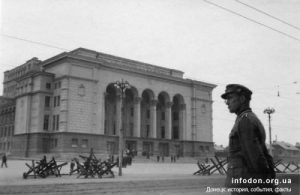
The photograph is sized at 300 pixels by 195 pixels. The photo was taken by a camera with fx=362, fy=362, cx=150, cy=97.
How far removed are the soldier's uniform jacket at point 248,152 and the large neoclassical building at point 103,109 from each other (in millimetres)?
54723

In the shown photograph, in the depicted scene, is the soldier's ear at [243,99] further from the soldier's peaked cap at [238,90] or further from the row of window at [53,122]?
the row of window at [53,122]

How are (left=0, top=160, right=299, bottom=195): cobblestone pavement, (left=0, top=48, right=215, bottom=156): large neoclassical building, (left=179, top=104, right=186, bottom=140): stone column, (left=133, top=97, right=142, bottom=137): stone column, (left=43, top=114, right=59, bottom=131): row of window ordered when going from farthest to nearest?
(left=179, top=104, right=186, bottom=140): stone column, (left=133, top=97, right=142, bottom=137): stone column, (left=43, top=114, right=59, bottom=131): row of window, (left=0, top=48, right=215, bottom=156): large neoclassical building, (left=0, top=160, right=299, bottom=195): cobblestone pavement

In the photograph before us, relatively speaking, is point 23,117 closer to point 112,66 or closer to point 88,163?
point 112,66

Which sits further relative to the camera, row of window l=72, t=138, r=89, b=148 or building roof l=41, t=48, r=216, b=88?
building roof l=41, t=48, r=216, b=88

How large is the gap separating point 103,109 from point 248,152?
59.6 meters

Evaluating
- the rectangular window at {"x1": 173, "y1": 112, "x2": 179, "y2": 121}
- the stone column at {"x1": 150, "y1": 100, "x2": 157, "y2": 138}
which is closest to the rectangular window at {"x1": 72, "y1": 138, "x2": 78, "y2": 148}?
the stone column at {"x1": 150, "y1": 100, "x2": 157, "y2": 138}

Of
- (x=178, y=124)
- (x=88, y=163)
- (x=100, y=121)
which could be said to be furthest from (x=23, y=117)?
(x=88, y=163)

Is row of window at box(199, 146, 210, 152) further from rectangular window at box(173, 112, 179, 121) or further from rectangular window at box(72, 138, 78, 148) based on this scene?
rectangular window at box(72, 138, 78, 148)

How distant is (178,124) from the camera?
77.0m

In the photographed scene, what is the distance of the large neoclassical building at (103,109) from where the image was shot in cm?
5850

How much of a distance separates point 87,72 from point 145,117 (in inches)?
725

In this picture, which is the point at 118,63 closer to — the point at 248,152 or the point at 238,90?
the point at 238,90

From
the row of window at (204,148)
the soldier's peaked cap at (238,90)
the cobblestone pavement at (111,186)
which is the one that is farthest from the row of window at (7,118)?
the soldier's peaked cap at (238,90)

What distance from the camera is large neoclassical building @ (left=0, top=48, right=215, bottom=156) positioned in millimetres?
58500
